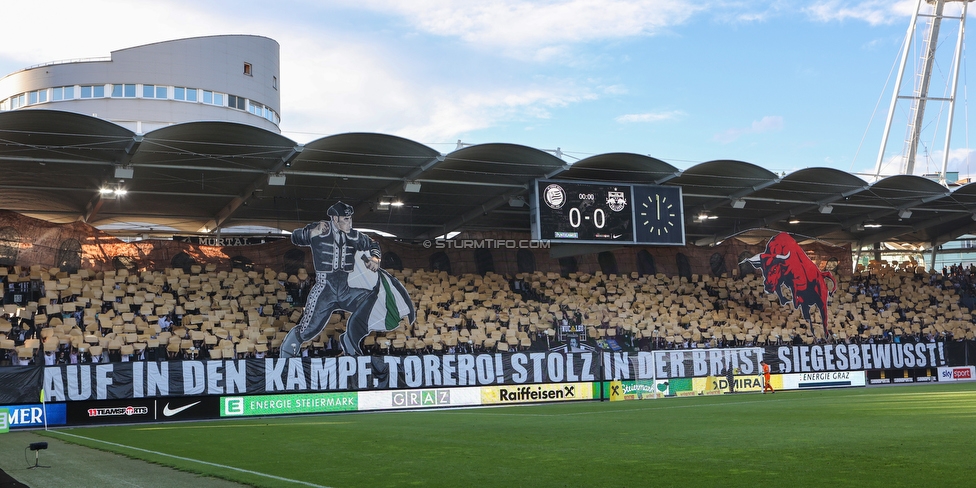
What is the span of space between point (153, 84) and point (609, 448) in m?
53.8

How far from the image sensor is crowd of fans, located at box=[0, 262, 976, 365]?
1235 inches

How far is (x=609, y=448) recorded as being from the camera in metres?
13.6

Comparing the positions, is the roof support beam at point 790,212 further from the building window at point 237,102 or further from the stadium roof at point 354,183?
the building window at point 237,102

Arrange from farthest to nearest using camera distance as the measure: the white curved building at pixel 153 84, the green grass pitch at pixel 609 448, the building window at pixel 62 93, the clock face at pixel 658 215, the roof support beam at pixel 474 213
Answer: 1. the building window at pixel 62 93
2. the white curved building at pixel 153 84
3. the roof support beam at pixel 474 213
4. the clock face at pixel 658 215
5. the green grass pitch at pixel 609 448

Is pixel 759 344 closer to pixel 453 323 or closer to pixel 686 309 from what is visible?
pixel 686 309

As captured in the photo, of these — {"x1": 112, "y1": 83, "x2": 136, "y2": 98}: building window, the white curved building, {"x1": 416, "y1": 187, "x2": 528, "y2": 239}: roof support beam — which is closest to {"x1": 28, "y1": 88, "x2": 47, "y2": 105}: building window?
the white curved building

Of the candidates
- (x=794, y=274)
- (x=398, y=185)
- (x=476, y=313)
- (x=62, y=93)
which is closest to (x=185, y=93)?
(x=62, y=93)

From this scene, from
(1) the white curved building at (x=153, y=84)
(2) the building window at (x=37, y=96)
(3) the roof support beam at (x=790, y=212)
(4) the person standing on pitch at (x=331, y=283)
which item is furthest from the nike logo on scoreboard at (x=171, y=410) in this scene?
(2) the building window at (x=37, y=96)

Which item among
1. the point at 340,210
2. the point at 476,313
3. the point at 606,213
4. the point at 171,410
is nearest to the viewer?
the point at 171,410

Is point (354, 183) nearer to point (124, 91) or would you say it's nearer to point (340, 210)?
point (340, 210)

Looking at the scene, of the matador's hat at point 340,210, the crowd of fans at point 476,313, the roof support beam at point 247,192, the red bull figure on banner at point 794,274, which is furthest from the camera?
the red bull figure on banner at point 794,274

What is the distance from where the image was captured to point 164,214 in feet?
129

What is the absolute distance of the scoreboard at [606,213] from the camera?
33.1 meters

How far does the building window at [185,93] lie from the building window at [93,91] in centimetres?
452
